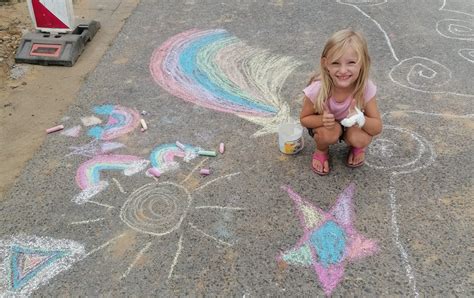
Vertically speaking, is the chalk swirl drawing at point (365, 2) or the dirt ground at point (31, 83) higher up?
the chalk swirl drawing at point (365, 2)

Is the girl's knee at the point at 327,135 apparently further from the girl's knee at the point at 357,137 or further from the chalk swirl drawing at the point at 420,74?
the chalk swirl drawing at the point at 420,74

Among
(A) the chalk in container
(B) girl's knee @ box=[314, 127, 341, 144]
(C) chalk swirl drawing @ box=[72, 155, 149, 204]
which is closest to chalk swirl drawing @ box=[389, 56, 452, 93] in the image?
(B) girl's knee @ box=[314, 127, 341, 144]

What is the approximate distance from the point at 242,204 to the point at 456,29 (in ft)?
9.97

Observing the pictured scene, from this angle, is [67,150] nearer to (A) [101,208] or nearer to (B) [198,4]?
(A) [101,208]

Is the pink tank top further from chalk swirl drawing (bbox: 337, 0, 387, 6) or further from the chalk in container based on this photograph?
chalk swirl drawing (bbox: 337, 0, 387, 6)

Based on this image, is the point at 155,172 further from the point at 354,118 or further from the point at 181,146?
the point at 354,118

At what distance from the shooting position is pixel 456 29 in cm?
434

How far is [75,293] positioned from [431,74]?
302cm

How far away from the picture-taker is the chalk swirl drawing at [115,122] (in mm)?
3148

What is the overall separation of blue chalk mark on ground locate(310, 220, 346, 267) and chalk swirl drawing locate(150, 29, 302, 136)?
3.10ft

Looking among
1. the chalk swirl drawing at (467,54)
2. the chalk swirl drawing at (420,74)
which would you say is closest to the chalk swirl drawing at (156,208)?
the chalk swirl drawing at (420,74)

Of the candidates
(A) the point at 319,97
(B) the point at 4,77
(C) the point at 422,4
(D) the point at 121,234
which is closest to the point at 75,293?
(D) the point at 121,234

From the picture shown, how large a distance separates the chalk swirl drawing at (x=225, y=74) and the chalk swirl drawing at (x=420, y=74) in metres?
0.83

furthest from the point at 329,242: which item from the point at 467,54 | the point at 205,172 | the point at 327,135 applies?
the point at 467,54
